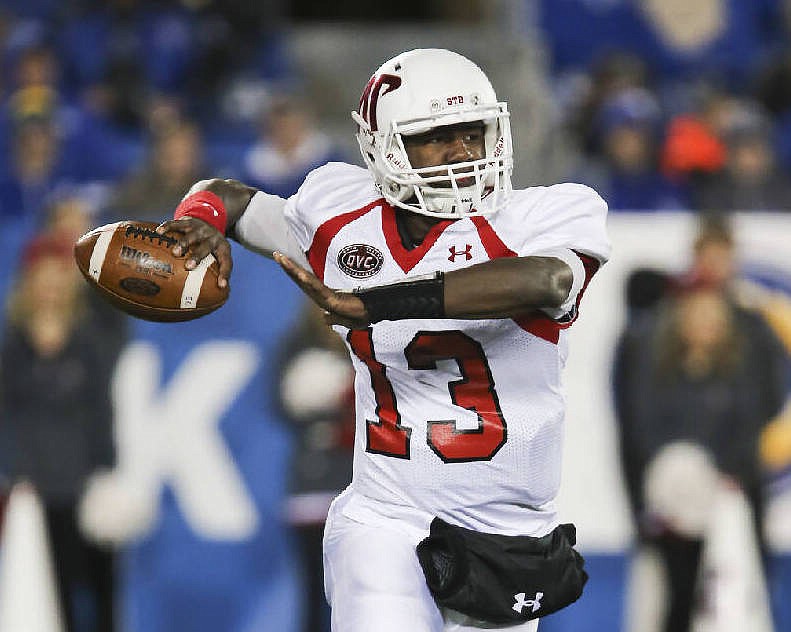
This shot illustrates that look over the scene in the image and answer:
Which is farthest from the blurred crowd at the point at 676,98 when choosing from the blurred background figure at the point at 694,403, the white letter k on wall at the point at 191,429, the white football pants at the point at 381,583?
the white football pants at the point at 381,583

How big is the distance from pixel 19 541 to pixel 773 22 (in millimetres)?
6543

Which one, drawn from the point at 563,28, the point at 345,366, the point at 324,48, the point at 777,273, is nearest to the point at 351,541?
the point at 345,366

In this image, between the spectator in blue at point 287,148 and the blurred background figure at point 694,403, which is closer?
the blurred background figure at point 694,403

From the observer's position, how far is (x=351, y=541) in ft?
9.75

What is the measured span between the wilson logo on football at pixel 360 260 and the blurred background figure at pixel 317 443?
2.04 metres

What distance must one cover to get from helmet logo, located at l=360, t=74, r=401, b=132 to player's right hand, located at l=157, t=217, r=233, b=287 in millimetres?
427

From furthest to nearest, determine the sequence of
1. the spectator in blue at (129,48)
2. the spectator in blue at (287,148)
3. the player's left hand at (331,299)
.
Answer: the spectator in blue at (129,48) → the spectator in blue at (287,148) → the player's left hand at (331,299)

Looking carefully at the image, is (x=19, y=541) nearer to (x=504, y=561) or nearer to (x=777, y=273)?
(x=504, y=561)

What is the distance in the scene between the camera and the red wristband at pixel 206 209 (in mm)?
3066

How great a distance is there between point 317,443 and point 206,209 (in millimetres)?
2125

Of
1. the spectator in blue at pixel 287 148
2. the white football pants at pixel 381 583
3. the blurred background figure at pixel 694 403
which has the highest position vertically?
the spectator in blue at pixel 287 148

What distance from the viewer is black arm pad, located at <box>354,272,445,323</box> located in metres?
2.55

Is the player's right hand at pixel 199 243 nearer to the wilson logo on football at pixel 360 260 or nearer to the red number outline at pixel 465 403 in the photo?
the wilson logo on football at pixel 360 260

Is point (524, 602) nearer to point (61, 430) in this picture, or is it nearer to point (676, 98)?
point (61, 430)
